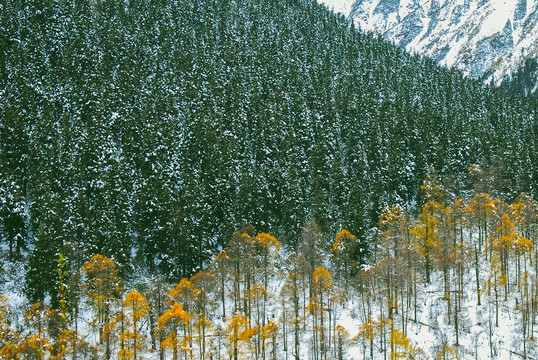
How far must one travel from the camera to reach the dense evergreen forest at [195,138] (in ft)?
244

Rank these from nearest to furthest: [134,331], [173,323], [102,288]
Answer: [134,331] → [173,323] → [102,288]

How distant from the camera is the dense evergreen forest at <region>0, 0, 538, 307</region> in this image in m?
74.5

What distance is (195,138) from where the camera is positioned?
101688 mm

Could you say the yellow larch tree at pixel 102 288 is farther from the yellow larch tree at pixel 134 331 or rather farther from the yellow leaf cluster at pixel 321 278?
the yellow leaf cluster at pixel 321 278

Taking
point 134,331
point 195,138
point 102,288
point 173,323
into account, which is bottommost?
point 134,331

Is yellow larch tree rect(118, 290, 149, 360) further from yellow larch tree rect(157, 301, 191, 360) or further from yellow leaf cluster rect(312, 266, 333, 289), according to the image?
yellow leaf cluster rect(312, 266, 333, 289)

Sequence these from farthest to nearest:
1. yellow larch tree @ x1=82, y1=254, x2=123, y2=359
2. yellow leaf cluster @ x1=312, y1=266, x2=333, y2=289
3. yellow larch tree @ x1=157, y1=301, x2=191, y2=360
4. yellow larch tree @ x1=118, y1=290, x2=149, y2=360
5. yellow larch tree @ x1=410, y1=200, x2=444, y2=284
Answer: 1. yellow larch tree @ x1=410, y1=200, x2=444, y2=284
2. yellow leaf cluster @ x1=312, y1=266, x2=333, y2=289
3. yellow larch tree @ x1=82, y1=254, x2=123, y2=359
4. yellow larch tree @ x1=157, y1=301, x2=191, y2=360
5. yellow larch tree @ x1=118, y1=290, x2=149, y2=360

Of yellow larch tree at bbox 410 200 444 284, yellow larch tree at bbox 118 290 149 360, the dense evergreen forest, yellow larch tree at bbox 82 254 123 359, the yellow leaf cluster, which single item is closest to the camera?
yellow larch tree at bbox 118 290 149 360

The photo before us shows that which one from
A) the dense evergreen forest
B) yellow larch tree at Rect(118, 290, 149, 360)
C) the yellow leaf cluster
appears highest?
the dense evergreen forest

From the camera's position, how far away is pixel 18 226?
7081 centimetres

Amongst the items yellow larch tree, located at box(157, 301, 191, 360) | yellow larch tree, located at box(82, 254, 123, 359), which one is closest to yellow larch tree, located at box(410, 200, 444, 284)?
yellow larch tree, located at box(157, 301, 191, 360)

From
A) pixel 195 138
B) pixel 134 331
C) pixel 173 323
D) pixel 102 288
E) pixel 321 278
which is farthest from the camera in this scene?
pixel 195 138

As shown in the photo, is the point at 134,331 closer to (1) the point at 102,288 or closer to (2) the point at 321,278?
(1) the point at 102,288

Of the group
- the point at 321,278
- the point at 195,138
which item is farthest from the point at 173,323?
the point at 195,138
